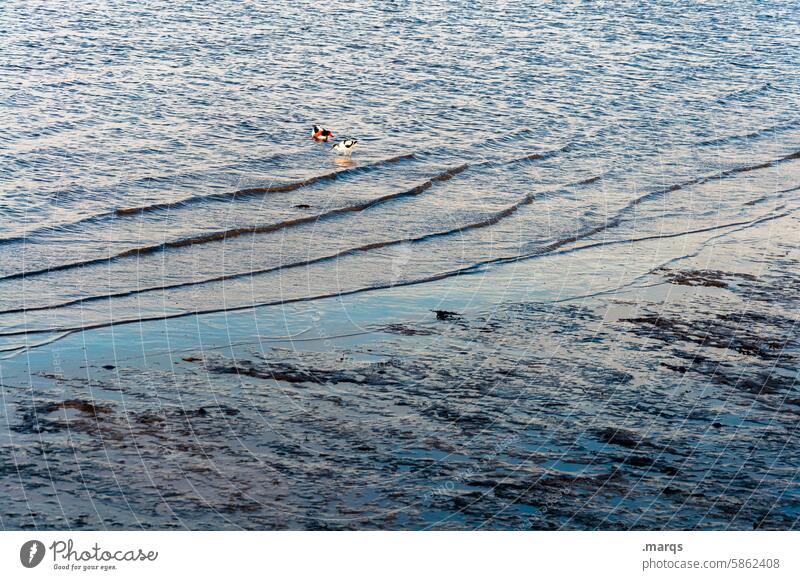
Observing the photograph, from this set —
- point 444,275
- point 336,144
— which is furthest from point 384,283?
point 336,144

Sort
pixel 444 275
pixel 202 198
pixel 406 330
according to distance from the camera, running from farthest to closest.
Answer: pixel 202 198, pixel 444 275, pixel 406 330

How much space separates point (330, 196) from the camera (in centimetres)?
1587

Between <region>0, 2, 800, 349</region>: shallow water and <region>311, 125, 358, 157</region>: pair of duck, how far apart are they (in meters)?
0.19

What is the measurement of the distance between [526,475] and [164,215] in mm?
8508

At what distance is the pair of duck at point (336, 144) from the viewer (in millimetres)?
17766

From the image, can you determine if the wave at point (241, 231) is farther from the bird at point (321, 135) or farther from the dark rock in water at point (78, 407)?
the dark rock in water at point (78, 407)

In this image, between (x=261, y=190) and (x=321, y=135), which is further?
(x=321, y=135)

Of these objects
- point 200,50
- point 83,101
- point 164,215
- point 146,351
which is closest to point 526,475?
point 146,351

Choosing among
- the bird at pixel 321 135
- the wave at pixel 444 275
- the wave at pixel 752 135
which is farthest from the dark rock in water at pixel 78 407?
the wave at pixel 752 135

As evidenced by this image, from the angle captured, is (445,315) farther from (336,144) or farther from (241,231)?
(336,144)

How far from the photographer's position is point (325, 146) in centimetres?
1805

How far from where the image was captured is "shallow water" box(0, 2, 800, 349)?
12.7 meters

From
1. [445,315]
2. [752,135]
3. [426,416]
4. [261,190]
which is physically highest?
[426,416]
